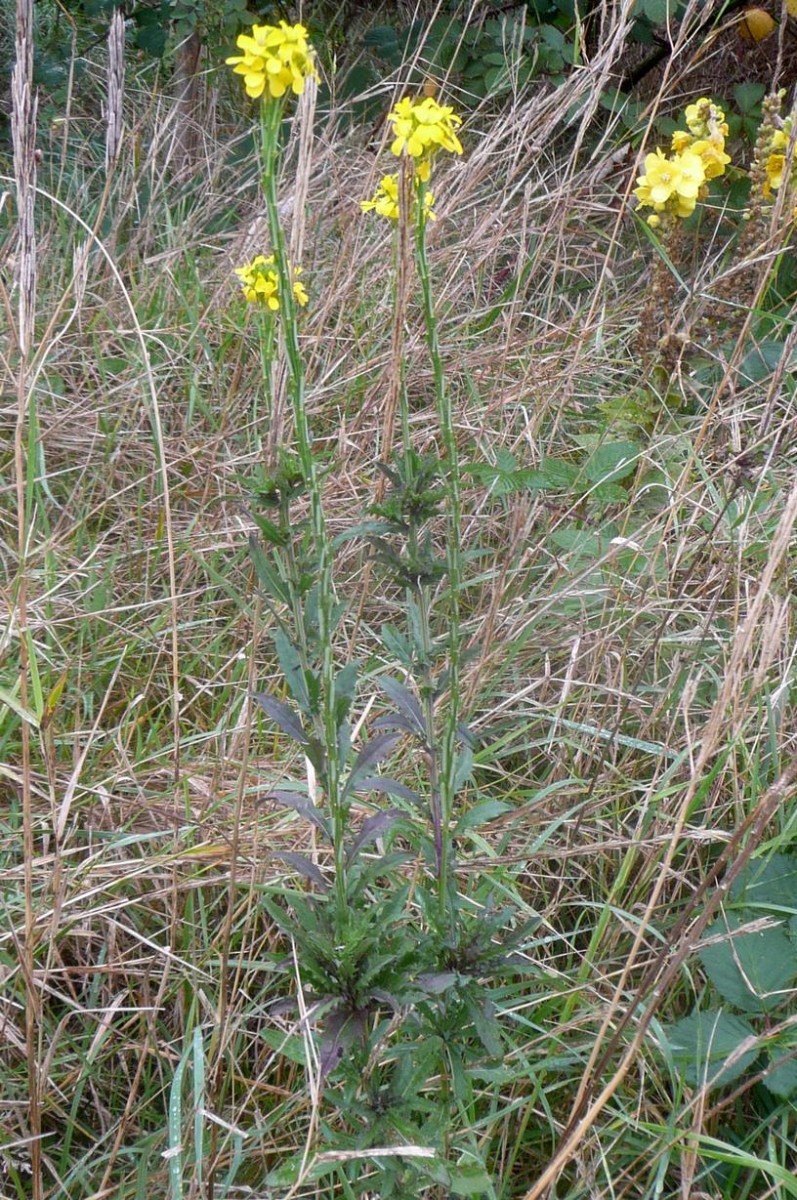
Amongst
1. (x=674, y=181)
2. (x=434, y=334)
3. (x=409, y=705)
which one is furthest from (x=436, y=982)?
(x=674, y=181)

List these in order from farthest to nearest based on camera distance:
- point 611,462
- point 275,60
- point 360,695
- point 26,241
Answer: point 611,462 → point 360,695 → point 26,241 → point 275,60

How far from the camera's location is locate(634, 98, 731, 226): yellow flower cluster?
2018 millimetres

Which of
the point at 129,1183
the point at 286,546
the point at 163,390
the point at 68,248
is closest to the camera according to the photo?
the point at 286,546

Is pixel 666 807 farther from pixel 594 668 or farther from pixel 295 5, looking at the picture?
pixel 295 5

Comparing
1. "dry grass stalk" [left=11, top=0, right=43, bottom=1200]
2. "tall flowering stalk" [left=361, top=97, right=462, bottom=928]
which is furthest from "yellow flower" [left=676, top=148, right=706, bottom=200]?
"dry grass stalk" [left=11, top=0, right=43, bottom=1200]

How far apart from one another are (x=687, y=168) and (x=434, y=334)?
1.35 meters

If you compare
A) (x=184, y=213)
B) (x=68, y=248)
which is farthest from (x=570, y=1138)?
(x=184, y=213)

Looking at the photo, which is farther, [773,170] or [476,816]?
[773,170]

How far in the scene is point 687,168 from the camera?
2.02 metres

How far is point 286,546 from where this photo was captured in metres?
0.95

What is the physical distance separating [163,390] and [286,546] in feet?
4.94

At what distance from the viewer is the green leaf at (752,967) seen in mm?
1204

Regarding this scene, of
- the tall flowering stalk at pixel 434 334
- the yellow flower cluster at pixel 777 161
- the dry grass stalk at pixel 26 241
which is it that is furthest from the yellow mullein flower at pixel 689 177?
the dry grass stalk at pixel 26 241

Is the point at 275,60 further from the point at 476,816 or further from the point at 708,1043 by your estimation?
the point at 708,1043
